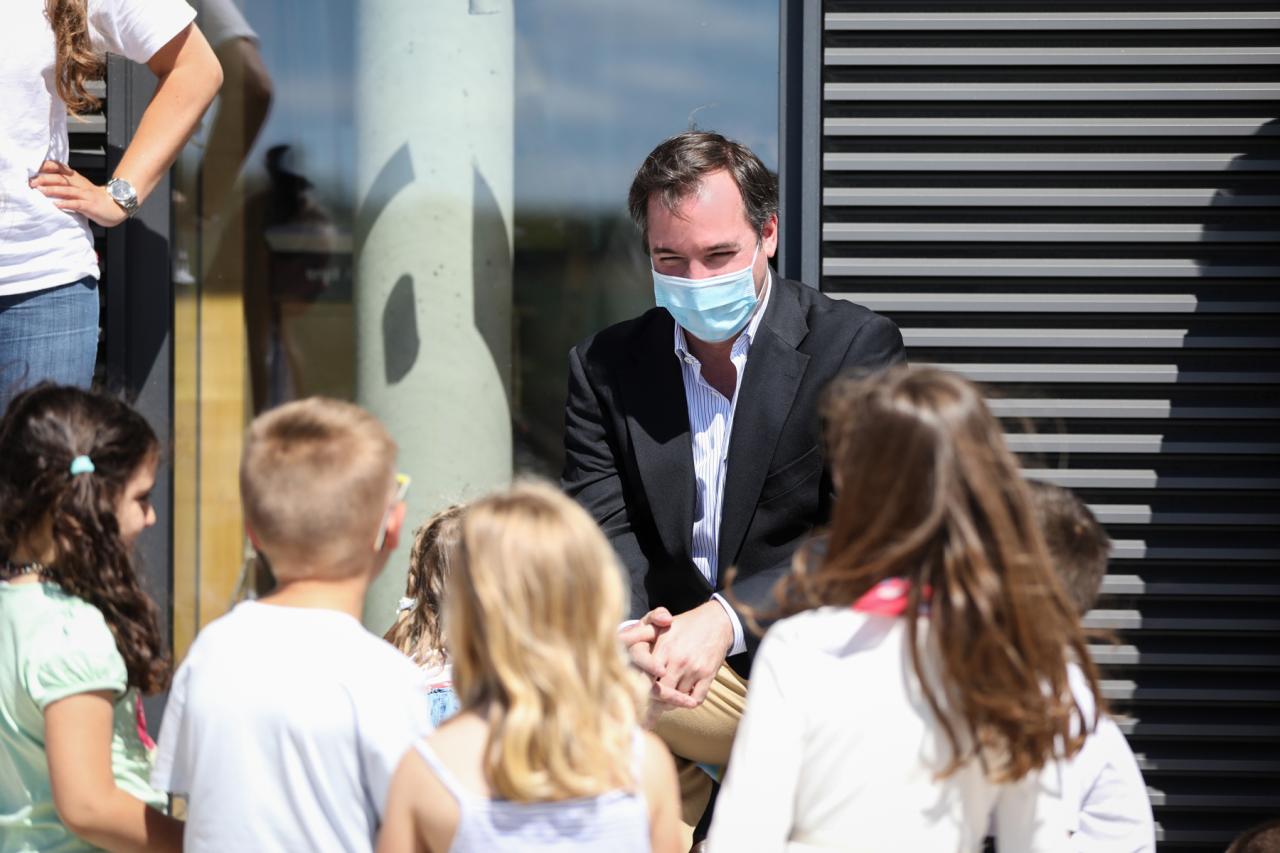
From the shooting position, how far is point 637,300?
4203mm

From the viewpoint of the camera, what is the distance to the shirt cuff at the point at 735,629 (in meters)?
3.12

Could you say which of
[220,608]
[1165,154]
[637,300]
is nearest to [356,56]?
[637,300]

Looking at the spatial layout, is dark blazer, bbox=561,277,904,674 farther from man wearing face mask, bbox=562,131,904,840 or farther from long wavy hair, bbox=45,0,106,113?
long wavy hair, bbox=45,0,106,113

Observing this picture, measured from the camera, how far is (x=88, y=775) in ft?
7.64

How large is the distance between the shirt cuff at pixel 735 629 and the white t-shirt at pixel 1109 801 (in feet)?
2.74

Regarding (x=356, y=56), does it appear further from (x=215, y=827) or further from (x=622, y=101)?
(x=215, y=827)

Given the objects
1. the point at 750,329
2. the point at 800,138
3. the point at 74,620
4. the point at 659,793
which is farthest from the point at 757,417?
the point at 74,620

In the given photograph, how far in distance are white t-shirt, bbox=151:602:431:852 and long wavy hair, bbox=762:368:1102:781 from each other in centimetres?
71

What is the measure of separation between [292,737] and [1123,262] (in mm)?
2536

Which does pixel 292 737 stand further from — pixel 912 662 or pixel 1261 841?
pixel 1261 841

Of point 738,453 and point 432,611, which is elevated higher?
point 738,453

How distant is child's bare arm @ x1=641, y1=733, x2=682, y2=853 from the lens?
2174 millimetres

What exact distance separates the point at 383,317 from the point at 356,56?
73 centimetres

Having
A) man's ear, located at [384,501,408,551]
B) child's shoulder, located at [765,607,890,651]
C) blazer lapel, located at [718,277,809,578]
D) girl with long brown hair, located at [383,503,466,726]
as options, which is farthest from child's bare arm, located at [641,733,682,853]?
blazer lapel, located at [718,277,809,578]
